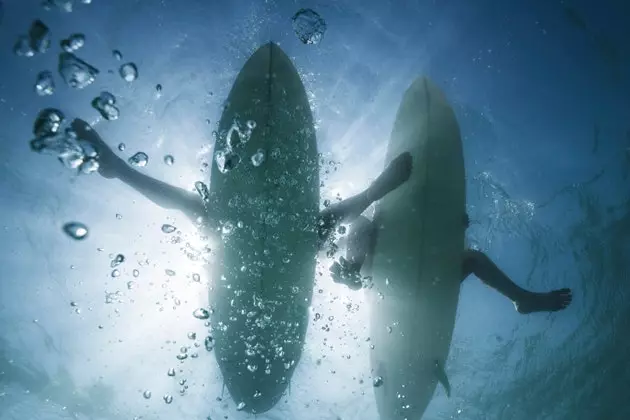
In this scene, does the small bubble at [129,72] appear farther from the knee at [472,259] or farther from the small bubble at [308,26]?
the knee at [472,259]

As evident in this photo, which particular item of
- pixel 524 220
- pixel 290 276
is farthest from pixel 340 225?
pixel 524 220

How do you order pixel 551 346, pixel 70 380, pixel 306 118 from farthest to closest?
pixel 70 380
pixel 551 346
pixel 306 118

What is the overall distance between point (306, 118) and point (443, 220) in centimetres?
246

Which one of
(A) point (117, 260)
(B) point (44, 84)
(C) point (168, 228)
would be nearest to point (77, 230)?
(A) point (117, 260)

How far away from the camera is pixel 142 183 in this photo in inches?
212

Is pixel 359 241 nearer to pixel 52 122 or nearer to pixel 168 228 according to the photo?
pixel 168 228

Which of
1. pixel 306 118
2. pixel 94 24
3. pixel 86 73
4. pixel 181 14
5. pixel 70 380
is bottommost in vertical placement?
pixel 70 380

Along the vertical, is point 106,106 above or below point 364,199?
below

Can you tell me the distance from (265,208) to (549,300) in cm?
461

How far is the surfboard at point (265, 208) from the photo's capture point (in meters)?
4.92

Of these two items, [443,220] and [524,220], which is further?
[524,220]

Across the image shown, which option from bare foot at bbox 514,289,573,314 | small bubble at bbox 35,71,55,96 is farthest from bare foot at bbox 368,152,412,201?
small bubble at bbox 35,71,55,96

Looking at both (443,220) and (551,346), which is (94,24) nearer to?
(443,220)

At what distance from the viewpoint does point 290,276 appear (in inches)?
212
